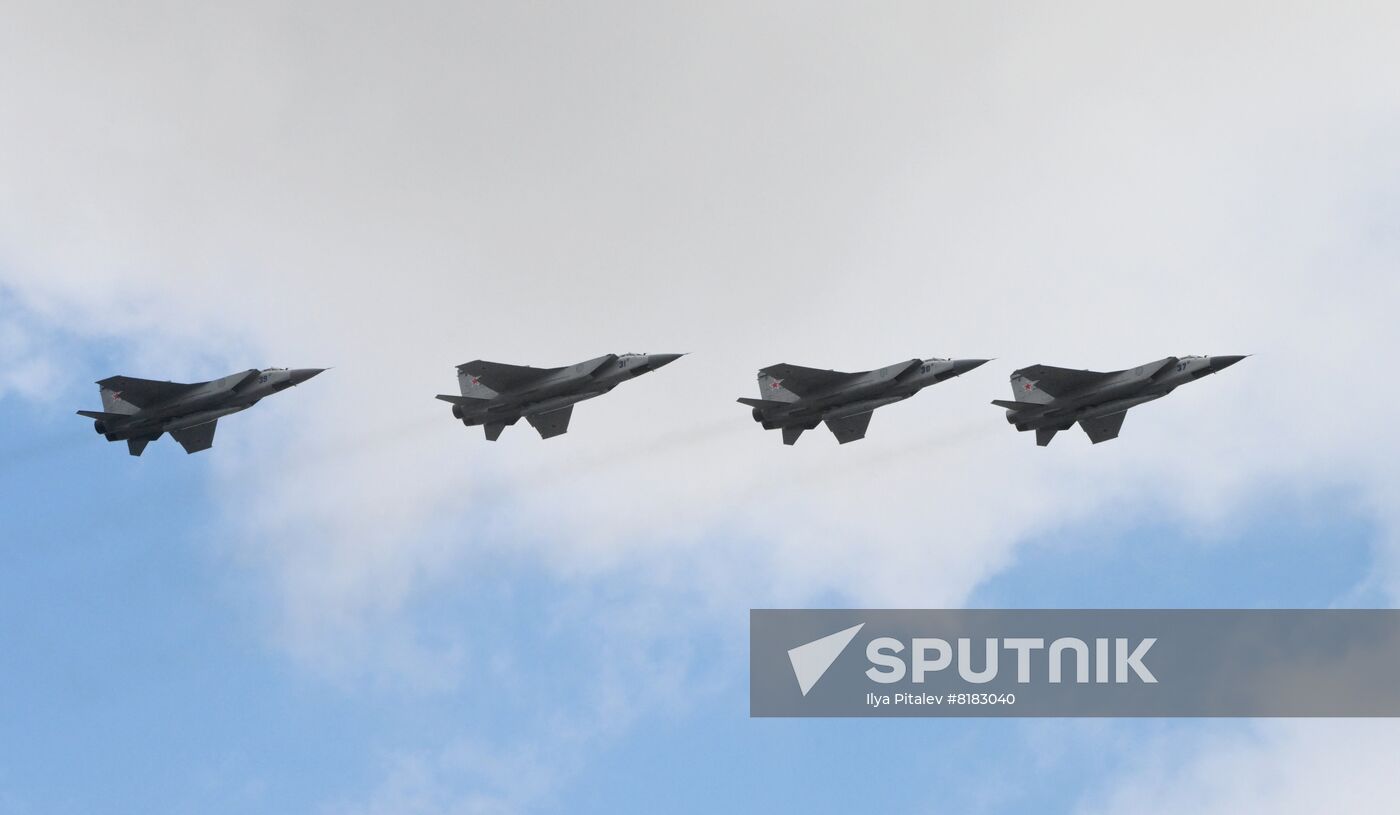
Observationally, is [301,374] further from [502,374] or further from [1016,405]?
[1016,405]

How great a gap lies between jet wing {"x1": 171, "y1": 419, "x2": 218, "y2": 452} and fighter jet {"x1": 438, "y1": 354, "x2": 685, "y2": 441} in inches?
472

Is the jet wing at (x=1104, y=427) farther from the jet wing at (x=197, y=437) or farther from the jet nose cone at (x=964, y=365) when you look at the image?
the jet wing at (x=197, y=437)

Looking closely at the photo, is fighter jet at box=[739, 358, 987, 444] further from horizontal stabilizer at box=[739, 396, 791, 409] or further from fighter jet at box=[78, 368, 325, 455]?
fighter jet at box=[78, 368, 325, 455]

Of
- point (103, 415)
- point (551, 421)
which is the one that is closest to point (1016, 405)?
point (551, 421)

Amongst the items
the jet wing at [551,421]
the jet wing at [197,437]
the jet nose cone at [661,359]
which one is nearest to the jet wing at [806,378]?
the jet nose cone at [661,359]

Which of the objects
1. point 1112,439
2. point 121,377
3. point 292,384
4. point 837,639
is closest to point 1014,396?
point 1112,439

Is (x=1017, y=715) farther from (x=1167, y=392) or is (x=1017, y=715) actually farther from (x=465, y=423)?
(x=465, y=423)

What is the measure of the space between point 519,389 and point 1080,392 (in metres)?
26.3

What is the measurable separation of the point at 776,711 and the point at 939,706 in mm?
7097

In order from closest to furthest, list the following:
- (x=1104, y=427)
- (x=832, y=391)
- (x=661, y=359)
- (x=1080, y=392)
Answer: (x=661, y=359), (x=832, y=391), (x=1080, y=392), (x=1104, y=427)

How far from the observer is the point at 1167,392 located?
312 ft

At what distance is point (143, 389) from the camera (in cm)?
9625

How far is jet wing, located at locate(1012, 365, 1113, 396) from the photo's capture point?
3782 inches

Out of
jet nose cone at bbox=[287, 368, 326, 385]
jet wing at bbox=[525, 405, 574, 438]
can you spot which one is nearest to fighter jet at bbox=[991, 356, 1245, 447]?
jet wing at bbox=[525, 405, 574, 438]
